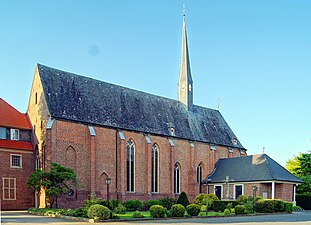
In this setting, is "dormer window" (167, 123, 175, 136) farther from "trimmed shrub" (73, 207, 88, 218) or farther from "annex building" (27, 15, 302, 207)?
"trimmed shrub" (73, 207, 88, 218)

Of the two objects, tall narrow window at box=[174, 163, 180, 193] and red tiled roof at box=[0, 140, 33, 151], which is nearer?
red tiled roof at box=[0, 140, 33, 151]

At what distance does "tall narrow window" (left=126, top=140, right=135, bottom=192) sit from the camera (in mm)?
45062

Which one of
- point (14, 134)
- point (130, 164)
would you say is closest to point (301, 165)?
point (130, 164)

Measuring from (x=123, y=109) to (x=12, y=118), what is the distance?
12.5 m

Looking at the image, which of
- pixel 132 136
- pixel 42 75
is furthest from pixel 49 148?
pixel 132 136

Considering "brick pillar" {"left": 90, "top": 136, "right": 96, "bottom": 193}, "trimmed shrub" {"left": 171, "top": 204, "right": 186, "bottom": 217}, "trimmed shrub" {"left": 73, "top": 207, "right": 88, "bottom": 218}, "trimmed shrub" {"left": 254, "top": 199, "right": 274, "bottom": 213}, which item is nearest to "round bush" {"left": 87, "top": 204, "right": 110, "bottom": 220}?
"trimmed shrub" {"left": 73, "top": 207, "right": 88, "bottom": 218}

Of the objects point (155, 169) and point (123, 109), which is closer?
point (123, 109)

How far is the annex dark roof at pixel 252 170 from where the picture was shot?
46.4 m

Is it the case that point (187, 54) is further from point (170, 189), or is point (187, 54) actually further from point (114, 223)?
point (114, 223)

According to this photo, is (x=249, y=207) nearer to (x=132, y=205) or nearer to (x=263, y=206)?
(x=263, y=206)

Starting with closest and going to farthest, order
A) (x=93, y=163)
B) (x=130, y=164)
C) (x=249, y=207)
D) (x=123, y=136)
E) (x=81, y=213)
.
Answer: (x=81, y=213)
(x=249, y=207)
(x=93, y=163)
(x=123, y=136)
(x=130, y=164)

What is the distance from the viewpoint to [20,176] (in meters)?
39.1

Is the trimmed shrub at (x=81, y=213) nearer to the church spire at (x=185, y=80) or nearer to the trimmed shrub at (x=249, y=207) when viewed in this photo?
the trimmed shrub at (x=249, y=207)

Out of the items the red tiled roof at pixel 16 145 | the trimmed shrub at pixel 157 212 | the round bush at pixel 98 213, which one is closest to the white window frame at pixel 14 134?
the red tiled roof at pixel 16 145
